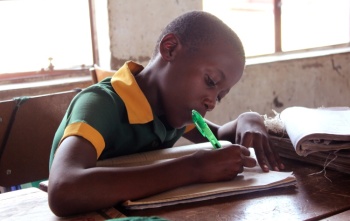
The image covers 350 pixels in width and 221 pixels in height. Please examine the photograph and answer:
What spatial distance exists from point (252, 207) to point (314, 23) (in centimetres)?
283

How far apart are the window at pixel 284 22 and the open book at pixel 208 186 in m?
2.07

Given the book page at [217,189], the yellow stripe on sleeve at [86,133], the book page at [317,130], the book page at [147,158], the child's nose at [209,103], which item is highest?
the child's nose at [209,103]

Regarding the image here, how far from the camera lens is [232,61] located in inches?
45.6

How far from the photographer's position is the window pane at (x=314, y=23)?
128 inches

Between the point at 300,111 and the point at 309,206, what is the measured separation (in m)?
0.43

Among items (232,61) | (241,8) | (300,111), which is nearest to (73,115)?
(232,61)

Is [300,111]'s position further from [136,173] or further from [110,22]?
[110,22]

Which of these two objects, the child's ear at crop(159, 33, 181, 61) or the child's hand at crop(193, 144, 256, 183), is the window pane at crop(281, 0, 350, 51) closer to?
the child's ear at crop(159, 33, 181, 61)

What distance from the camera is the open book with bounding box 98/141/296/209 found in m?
0.83

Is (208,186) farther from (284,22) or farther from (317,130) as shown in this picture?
(284,22)

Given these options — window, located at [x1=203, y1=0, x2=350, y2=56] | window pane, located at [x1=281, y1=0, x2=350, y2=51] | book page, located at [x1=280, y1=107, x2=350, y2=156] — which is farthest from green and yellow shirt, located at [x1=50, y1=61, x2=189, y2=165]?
window pane, located at [x1=281, y1=0, x2=350, y2=51]

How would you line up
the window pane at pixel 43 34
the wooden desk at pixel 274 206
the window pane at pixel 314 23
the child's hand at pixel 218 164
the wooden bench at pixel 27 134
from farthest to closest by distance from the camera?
the window pane at pixel 314 23
the window pane at pixel 43 34
the wooden bench at pixel 27 134
the child's hand at pixel 218 164
the wooden desk at pixel 274 206

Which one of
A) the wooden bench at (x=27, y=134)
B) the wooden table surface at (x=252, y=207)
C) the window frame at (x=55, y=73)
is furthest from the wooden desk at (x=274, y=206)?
the window frame at (x=55, y=73)

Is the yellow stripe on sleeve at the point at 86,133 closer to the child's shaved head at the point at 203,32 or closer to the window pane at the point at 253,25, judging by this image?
the child's shaved head at the point at 203,32
